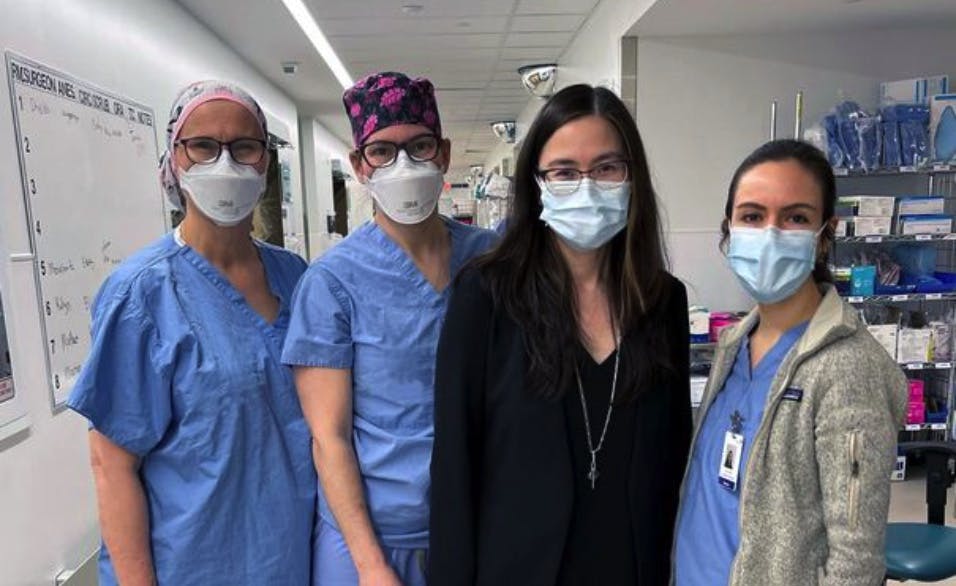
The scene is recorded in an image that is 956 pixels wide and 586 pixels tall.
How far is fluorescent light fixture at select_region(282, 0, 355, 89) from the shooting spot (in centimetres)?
393

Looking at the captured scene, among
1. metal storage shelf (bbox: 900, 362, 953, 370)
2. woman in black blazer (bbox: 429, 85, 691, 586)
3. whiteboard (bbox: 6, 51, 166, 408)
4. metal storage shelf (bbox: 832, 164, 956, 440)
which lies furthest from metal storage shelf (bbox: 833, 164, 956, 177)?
whiteboard (bbox: 6, 51, 166, 408)

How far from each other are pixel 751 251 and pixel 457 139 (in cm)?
1052

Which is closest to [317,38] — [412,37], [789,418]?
[412,37]

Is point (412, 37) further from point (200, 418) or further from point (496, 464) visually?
point (496, 464)

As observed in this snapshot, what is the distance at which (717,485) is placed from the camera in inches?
43.6

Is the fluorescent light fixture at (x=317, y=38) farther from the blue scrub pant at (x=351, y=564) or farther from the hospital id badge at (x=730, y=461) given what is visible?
the hospital id badge at (x=730, y=461)

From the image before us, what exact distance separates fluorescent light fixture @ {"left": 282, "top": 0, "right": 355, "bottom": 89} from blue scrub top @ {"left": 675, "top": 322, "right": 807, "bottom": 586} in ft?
8.37

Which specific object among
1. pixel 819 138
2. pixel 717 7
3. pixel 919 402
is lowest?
pixel 919 402

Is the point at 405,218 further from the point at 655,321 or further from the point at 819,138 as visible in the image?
the point at 819,138

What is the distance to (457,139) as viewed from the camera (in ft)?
37.1

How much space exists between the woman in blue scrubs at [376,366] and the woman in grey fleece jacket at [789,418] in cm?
50

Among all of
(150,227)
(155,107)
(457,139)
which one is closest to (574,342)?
(150,227)

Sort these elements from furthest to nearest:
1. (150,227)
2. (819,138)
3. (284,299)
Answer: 1. (819,138)
2. (150,227)
3. (284,299)

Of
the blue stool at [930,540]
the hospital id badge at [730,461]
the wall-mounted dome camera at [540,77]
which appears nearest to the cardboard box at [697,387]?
the blue stool at [930,540]
